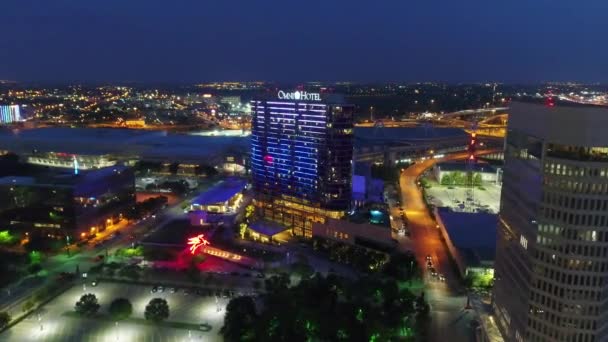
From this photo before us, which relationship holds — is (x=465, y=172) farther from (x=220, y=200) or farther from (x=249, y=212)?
(x=220, y=200)

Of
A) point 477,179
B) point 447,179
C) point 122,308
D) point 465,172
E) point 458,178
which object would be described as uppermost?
point 465,172

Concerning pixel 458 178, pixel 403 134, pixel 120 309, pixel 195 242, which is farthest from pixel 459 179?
pixel 120 309

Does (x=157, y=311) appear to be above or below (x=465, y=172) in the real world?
below

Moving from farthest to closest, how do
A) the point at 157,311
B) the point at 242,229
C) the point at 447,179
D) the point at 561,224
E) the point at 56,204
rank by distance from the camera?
the point at 447,179
the point at 242,229
the point at 56,204
the point at 157,311
the point at 561,224

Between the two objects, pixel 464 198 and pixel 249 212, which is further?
pixel 464 198

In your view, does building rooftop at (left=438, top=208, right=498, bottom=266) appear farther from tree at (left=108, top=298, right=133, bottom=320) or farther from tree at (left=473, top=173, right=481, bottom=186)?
tree at (left=108, top=298, right=133, bottom=320)

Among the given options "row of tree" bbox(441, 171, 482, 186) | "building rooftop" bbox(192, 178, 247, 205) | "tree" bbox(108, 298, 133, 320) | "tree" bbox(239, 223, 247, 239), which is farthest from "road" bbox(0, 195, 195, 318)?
"row of tree" bbox(441, 171, 482, 186)

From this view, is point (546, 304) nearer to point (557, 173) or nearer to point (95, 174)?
point (557, 173)
